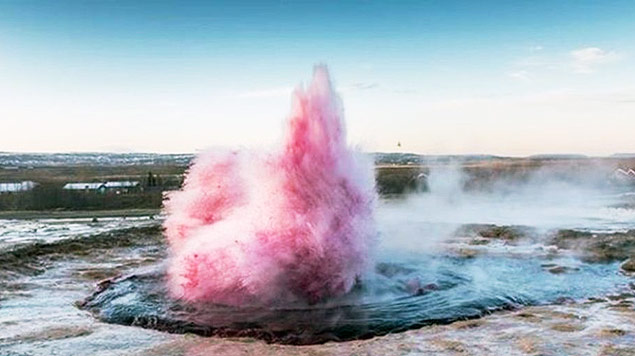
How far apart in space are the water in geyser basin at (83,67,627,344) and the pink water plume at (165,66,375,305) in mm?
17

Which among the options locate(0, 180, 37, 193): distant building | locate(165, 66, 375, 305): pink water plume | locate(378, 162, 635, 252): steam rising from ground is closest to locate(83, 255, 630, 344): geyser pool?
locate(165, 66, 375, 305): pink water plume

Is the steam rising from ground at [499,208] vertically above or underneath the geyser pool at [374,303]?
underneath

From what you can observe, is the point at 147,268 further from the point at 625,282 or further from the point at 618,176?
the point at 618,176

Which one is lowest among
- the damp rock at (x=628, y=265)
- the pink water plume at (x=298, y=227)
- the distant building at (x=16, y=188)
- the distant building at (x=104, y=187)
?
the damp rock at (x=628, y=265)

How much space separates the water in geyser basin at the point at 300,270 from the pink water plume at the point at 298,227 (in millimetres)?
17

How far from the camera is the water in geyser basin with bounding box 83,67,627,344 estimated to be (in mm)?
10219

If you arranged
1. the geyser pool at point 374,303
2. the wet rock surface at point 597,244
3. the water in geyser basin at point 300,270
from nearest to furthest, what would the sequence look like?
the geyser pool at point 374,303
the water in geyser basin at point 300,270
the wet rock surface at point 597,244

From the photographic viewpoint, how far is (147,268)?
50.0 feet

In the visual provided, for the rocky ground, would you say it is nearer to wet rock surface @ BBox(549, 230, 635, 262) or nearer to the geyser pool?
the geyser pool

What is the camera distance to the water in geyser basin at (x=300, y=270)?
33.5ft

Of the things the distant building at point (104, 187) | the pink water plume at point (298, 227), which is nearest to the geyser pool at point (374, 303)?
the pink water plume at point (298, 227)

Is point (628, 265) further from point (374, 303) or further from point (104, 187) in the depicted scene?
point (104, 187)

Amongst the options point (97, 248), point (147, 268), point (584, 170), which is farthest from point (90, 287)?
point (584, 170)

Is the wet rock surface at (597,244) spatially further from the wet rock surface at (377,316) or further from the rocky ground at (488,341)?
the rocky ground at (488,341)
